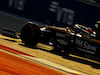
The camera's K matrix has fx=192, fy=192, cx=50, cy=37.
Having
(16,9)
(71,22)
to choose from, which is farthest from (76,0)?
(16,9)

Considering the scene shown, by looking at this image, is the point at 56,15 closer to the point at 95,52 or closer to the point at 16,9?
the point at 16,9

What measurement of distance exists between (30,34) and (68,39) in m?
1.67

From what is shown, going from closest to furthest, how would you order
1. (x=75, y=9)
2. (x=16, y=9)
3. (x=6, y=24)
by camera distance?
(x=6, y=24)
(x=75, y=9)
(x=16, y=9)

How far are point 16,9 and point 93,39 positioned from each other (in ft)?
36.2

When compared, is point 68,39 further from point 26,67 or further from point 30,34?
point 26,67

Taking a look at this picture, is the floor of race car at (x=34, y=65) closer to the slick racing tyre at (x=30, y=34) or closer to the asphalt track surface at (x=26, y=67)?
the asphalt track surface at (x=26, y=67)

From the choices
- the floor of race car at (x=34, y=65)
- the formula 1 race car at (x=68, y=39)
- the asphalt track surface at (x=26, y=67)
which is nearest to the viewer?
the asphalt track surface at (x=26, y=67)

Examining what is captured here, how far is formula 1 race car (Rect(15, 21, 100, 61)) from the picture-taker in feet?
23.8

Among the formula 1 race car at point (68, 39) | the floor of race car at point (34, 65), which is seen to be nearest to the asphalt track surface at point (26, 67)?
the floor of race car at point (34, 65)

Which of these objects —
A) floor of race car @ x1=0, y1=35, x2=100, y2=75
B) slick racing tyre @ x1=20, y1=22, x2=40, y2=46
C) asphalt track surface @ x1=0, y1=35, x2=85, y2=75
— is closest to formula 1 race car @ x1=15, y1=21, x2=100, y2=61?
slick racing tyre @ x1=20, y1=22, x2=40, y2=46

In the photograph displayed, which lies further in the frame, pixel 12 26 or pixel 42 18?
pixel 42 18

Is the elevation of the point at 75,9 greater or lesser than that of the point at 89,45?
greater

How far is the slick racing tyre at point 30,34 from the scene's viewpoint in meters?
8.11

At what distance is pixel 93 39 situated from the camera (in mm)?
7383
